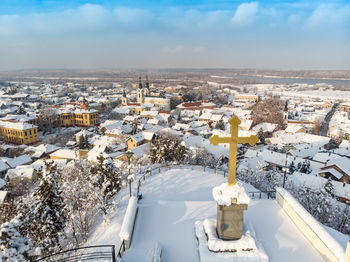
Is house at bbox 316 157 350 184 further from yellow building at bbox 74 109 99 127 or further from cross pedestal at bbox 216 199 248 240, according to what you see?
yellow building at bbox 74 109 99 127

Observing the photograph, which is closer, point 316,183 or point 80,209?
point 80,209

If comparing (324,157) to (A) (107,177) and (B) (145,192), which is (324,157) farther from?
(A) (107,177)

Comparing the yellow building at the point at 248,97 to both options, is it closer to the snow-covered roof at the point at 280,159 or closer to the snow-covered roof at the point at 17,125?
the snow-covered roof at the point at 280,159

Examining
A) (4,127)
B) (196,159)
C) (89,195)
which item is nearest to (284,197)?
(89,195)

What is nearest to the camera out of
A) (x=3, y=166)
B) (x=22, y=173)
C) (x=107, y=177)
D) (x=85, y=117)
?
(x=107, y=177)

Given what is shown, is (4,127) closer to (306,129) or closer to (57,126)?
(57,126)

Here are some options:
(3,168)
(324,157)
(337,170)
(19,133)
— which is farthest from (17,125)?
(337,170)
